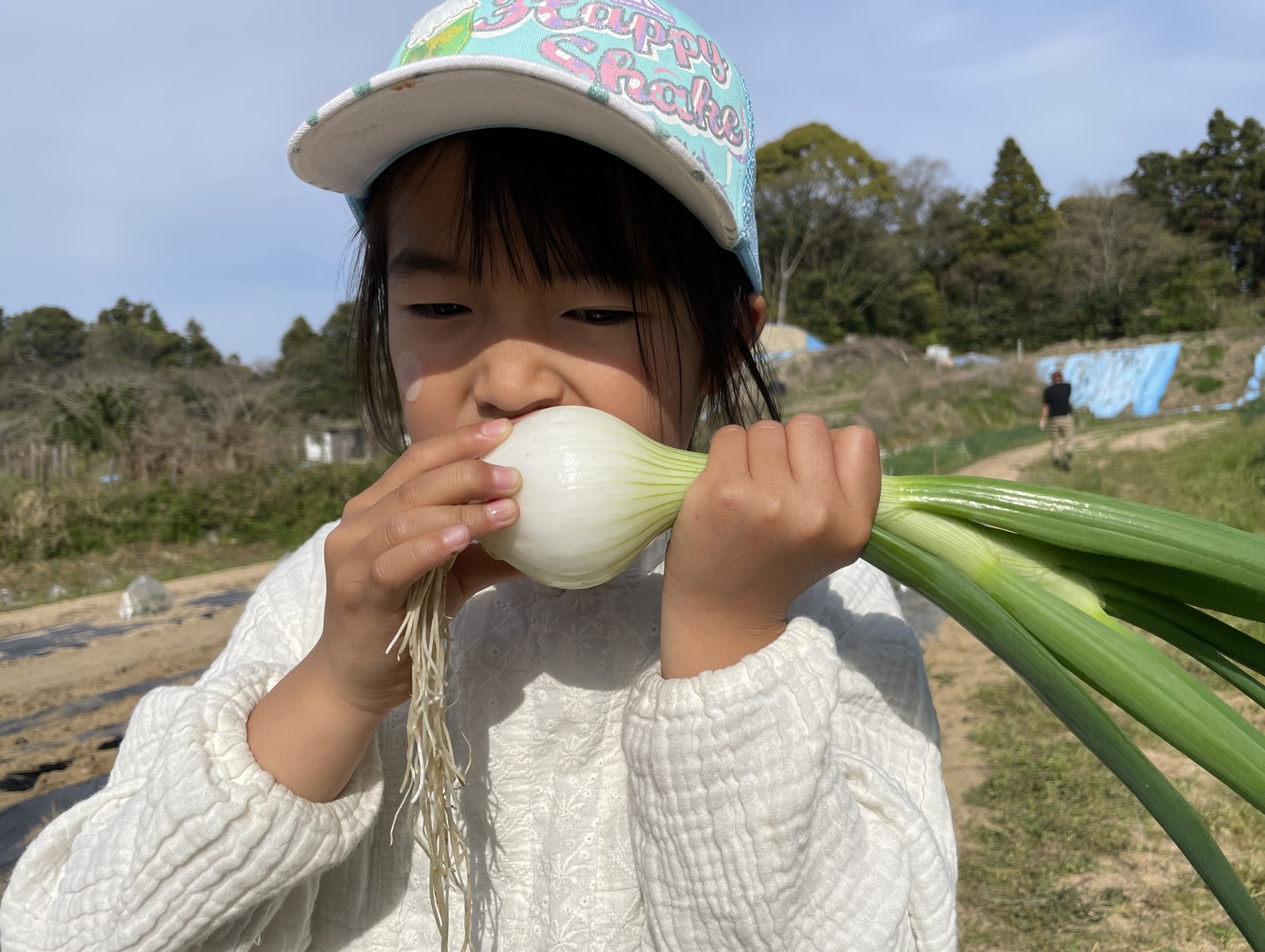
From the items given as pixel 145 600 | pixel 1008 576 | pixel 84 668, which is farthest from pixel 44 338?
pixel 1008 576

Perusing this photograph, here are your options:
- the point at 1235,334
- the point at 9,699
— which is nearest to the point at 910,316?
the point at 1235,334

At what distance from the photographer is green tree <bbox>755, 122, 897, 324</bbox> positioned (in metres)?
37.0

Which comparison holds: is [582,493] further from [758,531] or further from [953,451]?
[953,451]

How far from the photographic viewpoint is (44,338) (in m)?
29.5

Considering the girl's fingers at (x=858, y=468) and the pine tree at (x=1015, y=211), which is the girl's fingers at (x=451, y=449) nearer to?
the girl's fingers at (x=858, y=468)

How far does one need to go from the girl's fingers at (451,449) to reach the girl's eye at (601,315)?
0.17 meters

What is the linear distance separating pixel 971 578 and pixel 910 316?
3780cm

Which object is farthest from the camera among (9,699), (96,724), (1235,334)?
(1235,334)

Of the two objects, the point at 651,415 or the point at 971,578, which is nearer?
the point at 971,578

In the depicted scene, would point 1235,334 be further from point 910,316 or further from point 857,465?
point 857,465

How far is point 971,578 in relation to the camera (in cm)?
99

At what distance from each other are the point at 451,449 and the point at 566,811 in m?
0.51

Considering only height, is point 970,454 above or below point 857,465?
below

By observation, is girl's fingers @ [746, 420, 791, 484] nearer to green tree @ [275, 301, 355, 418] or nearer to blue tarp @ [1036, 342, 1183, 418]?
green tree @ [275, 301, 355, 418]
